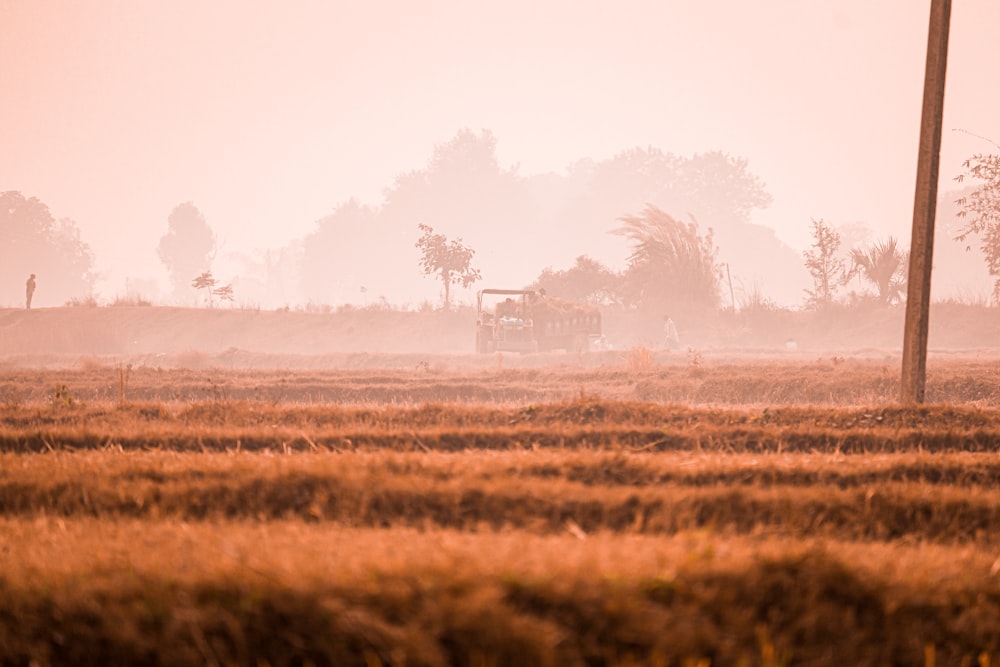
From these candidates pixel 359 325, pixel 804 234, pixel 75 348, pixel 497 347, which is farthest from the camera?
pixel 804 234

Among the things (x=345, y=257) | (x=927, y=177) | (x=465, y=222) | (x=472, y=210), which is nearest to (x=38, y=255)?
(x=345, y=257)

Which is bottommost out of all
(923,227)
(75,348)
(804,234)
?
(75,348)

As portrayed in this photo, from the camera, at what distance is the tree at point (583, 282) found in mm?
58531

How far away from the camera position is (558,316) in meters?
43.8

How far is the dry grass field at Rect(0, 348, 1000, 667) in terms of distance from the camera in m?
4.71

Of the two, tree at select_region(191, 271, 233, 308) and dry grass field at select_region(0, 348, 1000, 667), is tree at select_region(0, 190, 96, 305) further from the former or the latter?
dry grass field at select_region(0, 348, 1000, 667)

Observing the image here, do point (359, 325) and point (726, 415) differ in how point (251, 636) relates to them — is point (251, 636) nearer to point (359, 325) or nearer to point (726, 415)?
point (726, 415)

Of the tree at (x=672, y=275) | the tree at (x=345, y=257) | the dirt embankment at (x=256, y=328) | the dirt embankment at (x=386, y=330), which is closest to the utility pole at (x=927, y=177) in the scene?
the dirt embankment at (x=386, y=330)

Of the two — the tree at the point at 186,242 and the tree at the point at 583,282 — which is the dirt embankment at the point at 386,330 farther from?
the tree at the point at 186,242

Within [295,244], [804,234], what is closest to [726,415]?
[295,244]

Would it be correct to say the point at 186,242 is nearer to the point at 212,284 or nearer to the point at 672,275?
the point at 212,284

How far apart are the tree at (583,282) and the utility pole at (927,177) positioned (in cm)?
4320

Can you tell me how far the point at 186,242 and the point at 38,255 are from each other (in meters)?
18.1

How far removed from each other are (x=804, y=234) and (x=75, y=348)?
553ft
